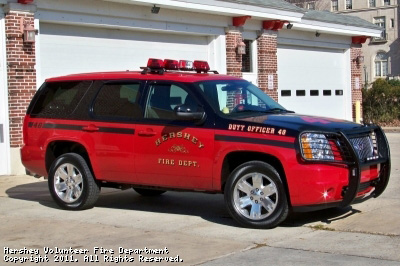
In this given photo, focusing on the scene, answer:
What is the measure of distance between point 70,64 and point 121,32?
176 centimetres

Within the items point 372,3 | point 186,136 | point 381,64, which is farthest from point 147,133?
point 372,3

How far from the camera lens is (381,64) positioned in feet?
201

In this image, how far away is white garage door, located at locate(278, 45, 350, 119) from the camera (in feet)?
69.9

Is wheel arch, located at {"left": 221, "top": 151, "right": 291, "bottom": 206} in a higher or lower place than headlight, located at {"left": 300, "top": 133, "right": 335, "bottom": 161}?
lower

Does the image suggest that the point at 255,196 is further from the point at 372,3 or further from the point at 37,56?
the point at 372,3

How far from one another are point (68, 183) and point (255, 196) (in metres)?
2.90

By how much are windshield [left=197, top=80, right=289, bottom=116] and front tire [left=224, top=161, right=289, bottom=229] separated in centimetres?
84

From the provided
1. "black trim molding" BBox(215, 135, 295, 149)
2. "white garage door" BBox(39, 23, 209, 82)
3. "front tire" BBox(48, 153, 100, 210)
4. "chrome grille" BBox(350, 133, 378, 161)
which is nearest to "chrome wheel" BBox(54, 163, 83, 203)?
"front tire" BBox(48, 153, 100, 210)

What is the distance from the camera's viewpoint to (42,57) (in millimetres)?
13734

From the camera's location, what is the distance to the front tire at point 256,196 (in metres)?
7.41

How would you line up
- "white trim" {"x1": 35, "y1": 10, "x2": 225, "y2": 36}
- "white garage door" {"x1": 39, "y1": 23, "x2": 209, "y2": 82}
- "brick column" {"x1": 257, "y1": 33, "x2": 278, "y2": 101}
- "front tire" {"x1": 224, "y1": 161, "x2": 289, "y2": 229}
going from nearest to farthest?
"front tire" {"x1": 224, "y1": 161, "x2": 289, "y2": 229} < "white trim" {"x1": 35, "y1": 10, "x2": 225, "y2": 36} < "white garage door" {"x1": 39, "y1": 23, "x2": 209, "y2": 82} < "brick column" {"x1": 257, "y1": 33, "x2": 278, "y2": 101}

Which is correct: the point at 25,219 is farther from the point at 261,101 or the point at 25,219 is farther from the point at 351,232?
the point at 351,232

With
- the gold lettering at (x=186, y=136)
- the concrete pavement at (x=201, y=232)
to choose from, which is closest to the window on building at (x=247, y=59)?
the concrete pavement at (x=201, y=232)

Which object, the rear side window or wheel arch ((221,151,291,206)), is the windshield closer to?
wheel arch ((221,151,291,206))
